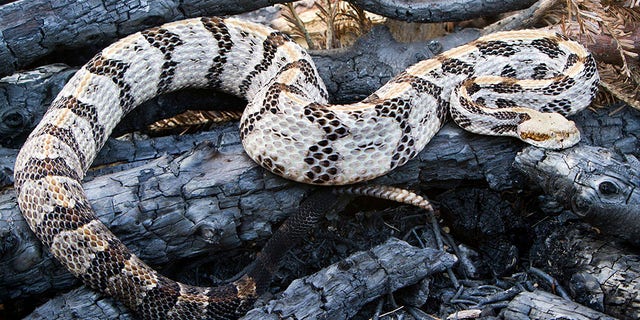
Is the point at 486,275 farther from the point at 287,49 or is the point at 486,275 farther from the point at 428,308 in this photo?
the point at 287,49

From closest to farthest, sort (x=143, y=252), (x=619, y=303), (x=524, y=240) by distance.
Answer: (x=619, y=303), (x=143, y=252), (x=524, y=240)

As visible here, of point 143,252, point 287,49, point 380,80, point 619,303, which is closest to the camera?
point 619,303

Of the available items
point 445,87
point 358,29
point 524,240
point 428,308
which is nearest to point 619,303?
point 524,240

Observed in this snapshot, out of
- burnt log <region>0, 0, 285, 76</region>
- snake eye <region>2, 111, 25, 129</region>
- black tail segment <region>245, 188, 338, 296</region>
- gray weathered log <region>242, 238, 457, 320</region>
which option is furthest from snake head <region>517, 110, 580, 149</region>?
snake eye <region>2, 111, 25, 129</region>

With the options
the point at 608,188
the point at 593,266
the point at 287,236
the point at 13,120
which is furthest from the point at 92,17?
the point at 593,266

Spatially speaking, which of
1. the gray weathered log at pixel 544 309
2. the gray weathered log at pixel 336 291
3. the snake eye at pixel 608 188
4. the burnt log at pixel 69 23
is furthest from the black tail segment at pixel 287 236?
the burnt log at pixel 69 23

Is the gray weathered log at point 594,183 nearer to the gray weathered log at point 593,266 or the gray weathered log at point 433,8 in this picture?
the gray weathered log at point 593,266
